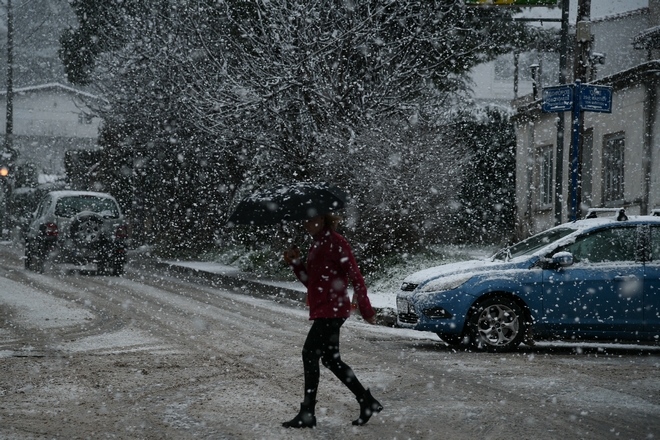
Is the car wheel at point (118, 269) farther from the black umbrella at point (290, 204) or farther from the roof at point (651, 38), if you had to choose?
the black umbrella at point (290, 204)

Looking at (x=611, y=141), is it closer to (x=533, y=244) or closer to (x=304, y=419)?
(x=533, y=244)

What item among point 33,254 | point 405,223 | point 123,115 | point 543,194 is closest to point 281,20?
point 405,223

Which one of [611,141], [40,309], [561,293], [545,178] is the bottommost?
[40,309]

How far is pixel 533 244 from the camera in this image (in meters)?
10.6

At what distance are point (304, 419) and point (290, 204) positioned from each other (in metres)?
1.49

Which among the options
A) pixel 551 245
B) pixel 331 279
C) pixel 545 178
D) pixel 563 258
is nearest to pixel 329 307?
pixel 331 279

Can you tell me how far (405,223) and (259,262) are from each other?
5.75 metres

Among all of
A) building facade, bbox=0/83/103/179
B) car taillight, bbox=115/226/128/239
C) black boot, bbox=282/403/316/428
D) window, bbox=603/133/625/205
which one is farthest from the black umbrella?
building facade, bbox=0/83/103/179

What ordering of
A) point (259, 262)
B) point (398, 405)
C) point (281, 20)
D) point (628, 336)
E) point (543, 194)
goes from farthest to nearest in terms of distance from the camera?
point (543, 194) → point (259, 262) → point (281, 20) → point (628, 336) → point (398, 405)

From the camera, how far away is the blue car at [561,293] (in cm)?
978

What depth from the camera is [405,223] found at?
17328mm

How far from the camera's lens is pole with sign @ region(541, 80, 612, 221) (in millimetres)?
12609

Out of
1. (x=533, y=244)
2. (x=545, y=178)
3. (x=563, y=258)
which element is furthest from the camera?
(x=545, y=178)

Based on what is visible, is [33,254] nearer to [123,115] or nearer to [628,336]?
[123,115]
